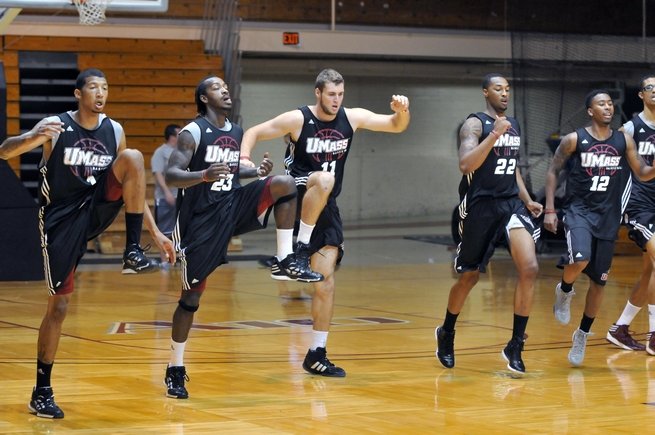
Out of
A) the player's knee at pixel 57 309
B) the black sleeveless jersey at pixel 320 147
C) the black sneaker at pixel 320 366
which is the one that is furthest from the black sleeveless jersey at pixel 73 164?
the black sneaker at pixel 320 366

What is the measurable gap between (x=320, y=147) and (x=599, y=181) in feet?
7.89

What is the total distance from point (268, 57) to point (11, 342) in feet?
48.1

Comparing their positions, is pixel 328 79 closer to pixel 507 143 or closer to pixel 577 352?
pixel 507 143

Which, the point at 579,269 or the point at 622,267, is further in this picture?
the point at 622,267

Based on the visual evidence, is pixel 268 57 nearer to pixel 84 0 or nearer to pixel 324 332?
pixel 84 0

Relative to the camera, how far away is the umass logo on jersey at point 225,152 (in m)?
8.07

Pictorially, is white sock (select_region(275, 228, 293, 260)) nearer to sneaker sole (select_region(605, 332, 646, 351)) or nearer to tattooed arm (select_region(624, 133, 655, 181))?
tattooed arm (select_region(624, 133, 655, 181))

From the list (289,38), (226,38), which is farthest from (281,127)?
(289,38)

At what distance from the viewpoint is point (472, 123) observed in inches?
361

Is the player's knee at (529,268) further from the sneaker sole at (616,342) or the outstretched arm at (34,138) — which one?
the outstretched arm at (34,138)

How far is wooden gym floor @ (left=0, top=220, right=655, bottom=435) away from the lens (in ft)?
23.9

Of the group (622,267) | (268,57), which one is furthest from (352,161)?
(622,267)

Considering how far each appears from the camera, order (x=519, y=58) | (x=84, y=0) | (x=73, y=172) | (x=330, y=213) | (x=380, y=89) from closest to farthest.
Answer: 1. (x=73, y=172)
2. (x=330, y=213)
3. (x=84, y=0)
4. (x=519, y=58)
5. (x=380, y=89)

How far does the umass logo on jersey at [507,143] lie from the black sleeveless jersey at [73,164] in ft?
10.2
